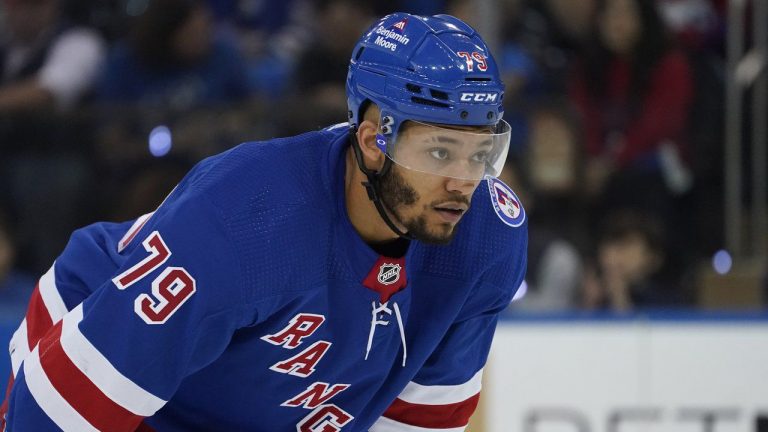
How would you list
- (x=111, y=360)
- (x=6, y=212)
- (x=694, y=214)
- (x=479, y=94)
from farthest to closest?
(x=694, y=214) → (x=6, y=212) → (x=479, y=94) → (x=111, y=360)

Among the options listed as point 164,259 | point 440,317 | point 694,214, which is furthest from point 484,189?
point 694,214

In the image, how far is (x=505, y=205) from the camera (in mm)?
2467

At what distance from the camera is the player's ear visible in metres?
2.21

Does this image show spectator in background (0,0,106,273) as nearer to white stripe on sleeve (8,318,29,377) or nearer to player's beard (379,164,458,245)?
white stripe on sleeve (8,318,29,377)

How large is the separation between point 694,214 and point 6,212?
→ 248 centimetres

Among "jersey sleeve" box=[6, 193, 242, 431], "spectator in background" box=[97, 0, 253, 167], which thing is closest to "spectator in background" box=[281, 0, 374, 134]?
"spectator in background" box=[97, 0, 253, 167]

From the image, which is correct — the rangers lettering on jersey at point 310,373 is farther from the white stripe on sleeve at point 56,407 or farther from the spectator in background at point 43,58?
the spectator in background at point 43,58

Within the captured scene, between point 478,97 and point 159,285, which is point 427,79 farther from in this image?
point 159,285

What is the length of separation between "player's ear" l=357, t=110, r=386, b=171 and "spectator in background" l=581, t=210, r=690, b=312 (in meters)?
2.30

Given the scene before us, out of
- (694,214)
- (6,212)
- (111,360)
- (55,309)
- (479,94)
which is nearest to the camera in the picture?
(111,360)

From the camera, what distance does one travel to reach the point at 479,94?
6.95 ft

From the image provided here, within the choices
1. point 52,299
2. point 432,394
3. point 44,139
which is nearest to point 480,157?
point 432,394

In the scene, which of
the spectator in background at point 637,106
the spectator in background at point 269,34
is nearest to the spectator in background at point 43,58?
the spectator in background at point 269,34

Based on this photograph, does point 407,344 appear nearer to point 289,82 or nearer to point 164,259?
point 164,259
